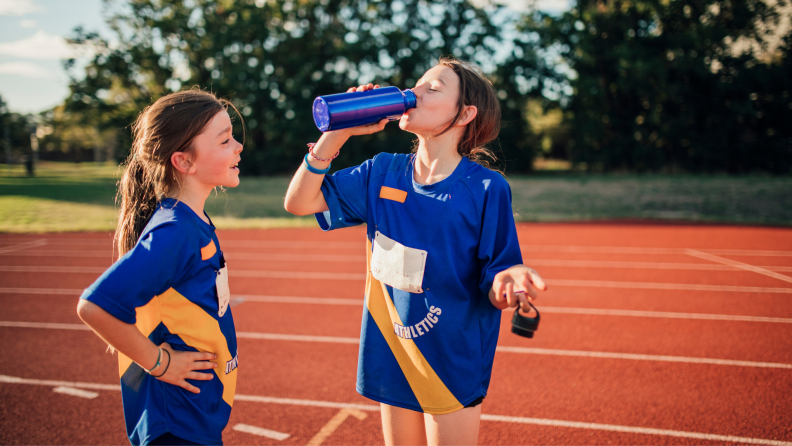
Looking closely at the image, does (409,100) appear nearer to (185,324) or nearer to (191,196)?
(191,196)

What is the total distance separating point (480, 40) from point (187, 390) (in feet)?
91.3

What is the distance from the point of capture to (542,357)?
13.7ft

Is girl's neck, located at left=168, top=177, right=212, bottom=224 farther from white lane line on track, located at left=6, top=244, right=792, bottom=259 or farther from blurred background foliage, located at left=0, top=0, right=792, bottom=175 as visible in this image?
blurred background foliage, located at left=0, top=0, right=792, bottom=175

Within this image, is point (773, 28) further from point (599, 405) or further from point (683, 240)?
point (599, 405)

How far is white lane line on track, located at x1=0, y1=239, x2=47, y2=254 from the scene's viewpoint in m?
9.42

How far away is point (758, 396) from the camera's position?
3428 mm

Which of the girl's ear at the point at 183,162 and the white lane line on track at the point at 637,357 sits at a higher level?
the girl's ear at the point at 183,162

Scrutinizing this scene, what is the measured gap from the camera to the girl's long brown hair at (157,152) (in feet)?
5.01

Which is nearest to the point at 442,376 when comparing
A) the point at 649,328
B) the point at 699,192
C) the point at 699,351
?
the point at 699,351

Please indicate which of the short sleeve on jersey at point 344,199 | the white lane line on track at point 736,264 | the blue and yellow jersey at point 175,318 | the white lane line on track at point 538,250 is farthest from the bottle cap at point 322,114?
the white lane line on track at point 736,264

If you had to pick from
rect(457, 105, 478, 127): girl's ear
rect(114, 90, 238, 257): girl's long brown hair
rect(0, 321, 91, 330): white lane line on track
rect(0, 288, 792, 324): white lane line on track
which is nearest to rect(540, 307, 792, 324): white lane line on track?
rect(0, 288, 792, 324): white lane line on track

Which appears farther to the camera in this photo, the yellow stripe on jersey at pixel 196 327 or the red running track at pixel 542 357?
the red running track at pixel 542 357

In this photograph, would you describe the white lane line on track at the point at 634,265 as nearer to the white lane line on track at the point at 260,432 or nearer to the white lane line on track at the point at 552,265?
the white lane line on track at the point at 552,265

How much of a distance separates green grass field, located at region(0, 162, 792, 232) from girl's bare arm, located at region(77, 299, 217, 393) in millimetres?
10565
